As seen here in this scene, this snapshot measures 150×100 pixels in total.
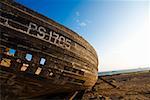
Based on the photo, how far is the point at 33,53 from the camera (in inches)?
196

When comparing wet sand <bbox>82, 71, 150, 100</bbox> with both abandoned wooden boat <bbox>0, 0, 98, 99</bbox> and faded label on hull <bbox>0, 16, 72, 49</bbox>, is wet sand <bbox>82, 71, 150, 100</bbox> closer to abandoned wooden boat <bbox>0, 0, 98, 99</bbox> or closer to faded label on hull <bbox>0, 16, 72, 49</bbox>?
abandoned wooden boat <bbox>0, 0, 98, 99</bbox>

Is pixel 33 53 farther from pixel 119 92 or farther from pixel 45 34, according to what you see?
pixel 119 92

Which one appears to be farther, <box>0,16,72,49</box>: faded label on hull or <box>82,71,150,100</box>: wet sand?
<box>82,71,150,100</box>: wet sand

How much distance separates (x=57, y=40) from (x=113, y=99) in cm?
589

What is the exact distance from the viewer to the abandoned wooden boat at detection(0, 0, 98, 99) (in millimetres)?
4566

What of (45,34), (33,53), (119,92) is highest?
(45,34)

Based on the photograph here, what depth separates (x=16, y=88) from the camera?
5141 millimetres

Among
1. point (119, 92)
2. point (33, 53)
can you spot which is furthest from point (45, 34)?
point (119, 92)

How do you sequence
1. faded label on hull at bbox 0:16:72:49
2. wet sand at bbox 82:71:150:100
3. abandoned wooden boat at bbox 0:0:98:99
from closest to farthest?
1. abandoned wooden boat at bbox 0:0:98:99
2. faded label on hull at bbox 0:16:72:49
3. wet sand at bbox 82:71:150:100

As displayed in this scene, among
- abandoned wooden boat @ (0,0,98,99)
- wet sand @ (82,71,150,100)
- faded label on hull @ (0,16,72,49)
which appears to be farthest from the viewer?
wet sand @ (82,71,150,100)

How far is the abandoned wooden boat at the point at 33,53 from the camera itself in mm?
4566

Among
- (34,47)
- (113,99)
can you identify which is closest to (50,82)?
(34,47)

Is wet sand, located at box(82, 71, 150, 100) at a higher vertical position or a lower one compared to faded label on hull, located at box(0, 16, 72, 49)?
lower

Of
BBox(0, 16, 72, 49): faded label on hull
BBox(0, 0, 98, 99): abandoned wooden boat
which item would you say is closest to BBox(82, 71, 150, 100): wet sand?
BBox(0, 0, 98, 99): abandoned wooden boat
